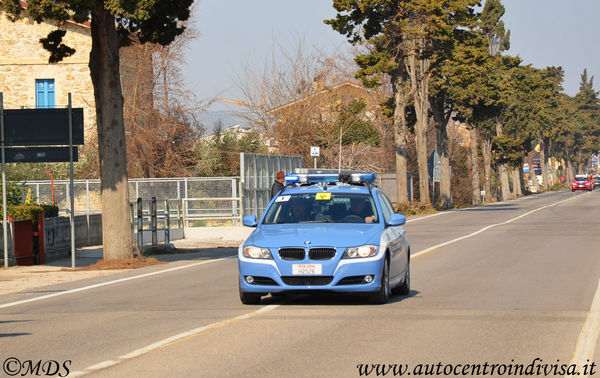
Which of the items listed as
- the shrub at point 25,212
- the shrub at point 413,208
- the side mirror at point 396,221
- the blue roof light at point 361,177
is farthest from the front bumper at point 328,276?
the shrub at point 413,208

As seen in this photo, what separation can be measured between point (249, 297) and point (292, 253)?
3.15 ft

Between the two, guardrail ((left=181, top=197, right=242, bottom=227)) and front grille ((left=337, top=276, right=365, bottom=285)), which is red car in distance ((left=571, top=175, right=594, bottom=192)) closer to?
guardrail ((left=181, top=197, right=242, bottom=227))

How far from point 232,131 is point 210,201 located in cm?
1224

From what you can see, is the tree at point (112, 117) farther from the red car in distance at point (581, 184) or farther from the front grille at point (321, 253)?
the red car in distance at point (581, 184)

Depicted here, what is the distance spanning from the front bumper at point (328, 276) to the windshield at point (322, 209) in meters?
1.45

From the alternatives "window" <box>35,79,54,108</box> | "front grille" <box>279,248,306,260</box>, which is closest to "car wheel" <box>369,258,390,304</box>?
"front grille" <box>279,248,306,260</box>

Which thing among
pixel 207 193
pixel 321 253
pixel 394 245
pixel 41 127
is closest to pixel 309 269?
pixel 321 253

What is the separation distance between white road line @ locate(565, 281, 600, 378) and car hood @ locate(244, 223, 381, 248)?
282 cm

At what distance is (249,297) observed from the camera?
42.1ft

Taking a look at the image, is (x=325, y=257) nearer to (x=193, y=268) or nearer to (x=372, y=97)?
(x=193, y=268)

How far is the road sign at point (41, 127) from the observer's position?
21.3 metres

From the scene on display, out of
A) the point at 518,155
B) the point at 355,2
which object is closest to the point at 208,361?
the point at 355,2

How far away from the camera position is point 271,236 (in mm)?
12734

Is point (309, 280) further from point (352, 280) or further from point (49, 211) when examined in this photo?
point (49, 211)
